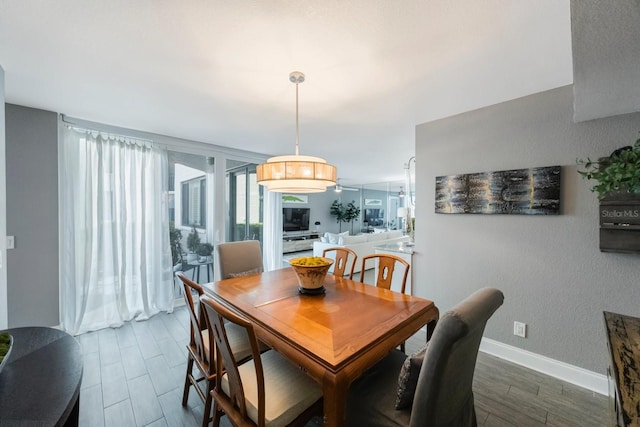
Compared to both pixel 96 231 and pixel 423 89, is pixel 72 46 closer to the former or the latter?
pixel 96 231

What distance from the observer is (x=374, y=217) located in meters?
11.4

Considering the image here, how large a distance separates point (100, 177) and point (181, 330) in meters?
2.06

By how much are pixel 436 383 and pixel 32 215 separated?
380 cm

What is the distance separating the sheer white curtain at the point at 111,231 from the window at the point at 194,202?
0.36 metres

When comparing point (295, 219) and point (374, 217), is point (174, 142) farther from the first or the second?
point (374, 217)

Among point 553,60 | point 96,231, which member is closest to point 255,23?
point 553,60

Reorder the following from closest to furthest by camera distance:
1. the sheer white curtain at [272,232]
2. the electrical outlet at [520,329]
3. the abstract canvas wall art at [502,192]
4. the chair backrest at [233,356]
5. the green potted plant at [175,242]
A: 1. the chair backrest at [233,356]
2. the abstract canvas wall art at [502,192]
3. the electrical outlet at [520,329]
4. the green potted plant at [175,242]
5. the sheer white curtain at [272,232]

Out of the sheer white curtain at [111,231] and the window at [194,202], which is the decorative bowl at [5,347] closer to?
the sheer white curtain at [111,231]

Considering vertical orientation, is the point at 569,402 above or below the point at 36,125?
below

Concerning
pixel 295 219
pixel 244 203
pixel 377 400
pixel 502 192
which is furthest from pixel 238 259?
pixel 295 219

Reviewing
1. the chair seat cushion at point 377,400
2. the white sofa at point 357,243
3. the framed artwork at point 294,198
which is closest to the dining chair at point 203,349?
the chair seat cushion at point 377,400

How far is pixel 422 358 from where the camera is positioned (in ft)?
3.57

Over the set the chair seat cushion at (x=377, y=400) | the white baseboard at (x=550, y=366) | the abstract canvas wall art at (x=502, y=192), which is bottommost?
the white baseboard at (x=550, y=366)

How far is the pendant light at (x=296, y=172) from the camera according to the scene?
178 cm
